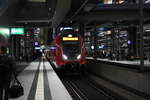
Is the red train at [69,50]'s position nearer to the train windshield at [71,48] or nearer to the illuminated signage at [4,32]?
the train windshield at [71,48]

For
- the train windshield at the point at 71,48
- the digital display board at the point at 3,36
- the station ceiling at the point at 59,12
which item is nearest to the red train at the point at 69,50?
the train windshield at the point at 71,48

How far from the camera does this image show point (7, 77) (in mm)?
6570

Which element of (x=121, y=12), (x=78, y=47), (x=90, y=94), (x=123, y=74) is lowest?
(x=90, y=94)

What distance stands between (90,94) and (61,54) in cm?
625

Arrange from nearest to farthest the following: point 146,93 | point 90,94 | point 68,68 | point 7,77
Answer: point 7,77, point 146,93, point 90,94, point 68,68

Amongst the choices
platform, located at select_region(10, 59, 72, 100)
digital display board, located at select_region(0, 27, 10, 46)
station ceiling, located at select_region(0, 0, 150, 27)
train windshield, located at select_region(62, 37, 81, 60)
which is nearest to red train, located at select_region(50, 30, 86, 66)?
train windshield, located at select_region(62, 37, 81, 60)

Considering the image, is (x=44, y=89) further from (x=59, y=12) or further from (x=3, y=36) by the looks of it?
(x=59, y=12)

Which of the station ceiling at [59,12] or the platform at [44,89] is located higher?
the station ceiling at [59,12]

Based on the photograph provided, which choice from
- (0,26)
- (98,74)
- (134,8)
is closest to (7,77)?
(0,26)

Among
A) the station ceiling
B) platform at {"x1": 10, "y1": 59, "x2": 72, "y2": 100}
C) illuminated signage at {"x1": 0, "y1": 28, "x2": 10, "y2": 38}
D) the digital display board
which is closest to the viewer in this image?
platform at {"x1": 10, "y1": 59, "x2": 72, "y2": 100}

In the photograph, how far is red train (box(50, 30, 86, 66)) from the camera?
2055cm

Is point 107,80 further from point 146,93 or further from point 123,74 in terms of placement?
point 146,93

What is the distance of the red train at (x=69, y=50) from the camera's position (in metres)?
20.5

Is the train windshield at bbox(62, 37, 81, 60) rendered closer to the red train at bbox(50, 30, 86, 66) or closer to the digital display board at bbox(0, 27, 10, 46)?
the red train at bbox(50, 30, 86, 66)
